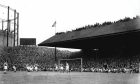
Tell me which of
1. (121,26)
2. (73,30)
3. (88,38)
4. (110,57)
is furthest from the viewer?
(73,30)

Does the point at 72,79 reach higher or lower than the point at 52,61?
lower

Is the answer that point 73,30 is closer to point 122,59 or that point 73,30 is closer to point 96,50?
point 96,50

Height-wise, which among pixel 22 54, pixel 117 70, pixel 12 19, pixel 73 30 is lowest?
pixel 117 70

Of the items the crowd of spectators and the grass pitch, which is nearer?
the grass pitch

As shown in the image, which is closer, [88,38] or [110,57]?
[88,38]

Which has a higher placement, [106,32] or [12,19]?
[12,19]

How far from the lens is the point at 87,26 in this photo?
41.2 metres

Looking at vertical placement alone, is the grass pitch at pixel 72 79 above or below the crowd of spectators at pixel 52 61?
below

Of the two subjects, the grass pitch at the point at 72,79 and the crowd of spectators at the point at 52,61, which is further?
→ the crowd of spectators at the point at 52,61

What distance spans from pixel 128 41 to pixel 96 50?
340 inches

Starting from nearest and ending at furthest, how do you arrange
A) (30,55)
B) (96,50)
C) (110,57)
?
(110,57) < (96,50) < (30,55)

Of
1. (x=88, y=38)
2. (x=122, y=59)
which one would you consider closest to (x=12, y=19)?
(x=88, y=38)

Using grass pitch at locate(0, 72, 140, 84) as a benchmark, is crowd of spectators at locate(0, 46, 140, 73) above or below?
above

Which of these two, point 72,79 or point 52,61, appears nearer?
point 72,79
